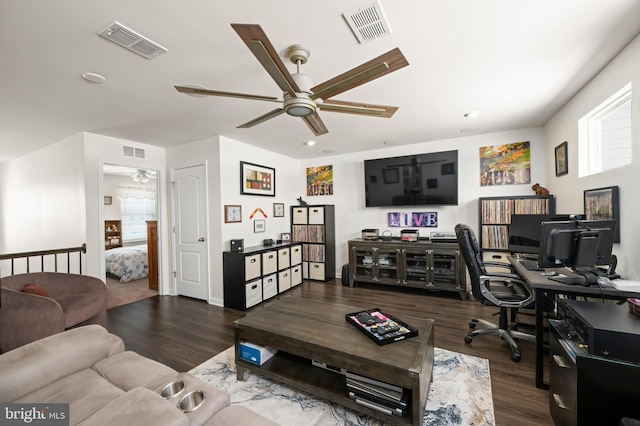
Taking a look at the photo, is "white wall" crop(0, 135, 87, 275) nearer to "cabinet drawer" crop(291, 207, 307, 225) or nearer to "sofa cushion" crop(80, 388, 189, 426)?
"cabinet drawer" crop(291, 207, 307, 225)

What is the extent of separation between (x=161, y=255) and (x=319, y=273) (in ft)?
8.97

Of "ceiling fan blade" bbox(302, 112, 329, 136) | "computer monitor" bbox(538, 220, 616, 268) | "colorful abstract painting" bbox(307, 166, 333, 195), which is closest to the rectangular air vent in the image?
"colorful abstract painting" bbox(307, 166, 333, 195)

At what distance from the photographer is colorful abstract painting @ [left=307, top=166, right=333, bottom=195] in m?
5.30

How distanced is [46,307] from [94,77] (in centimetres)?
191

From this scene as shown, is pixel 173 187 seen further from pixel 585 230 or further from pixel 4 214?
pixel 585 230

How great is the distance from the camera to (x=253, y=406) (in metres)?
1.74

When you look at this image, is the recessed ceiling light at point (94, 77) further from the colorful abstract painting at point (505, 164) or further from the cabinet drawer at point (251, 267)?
the colorful abstract painting at point (505, 164)

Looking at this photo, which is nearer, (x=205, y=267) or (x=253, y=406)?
(x=253, y=406)

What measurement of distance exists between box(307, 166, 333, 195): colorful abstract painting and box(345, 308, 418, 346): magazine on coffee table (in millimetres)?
3517

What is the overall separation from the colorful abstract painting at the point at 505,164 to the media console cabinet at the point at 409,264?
1223 mm

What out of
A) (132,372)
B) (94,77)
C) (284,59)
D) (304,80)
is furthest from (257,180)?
(132,372)

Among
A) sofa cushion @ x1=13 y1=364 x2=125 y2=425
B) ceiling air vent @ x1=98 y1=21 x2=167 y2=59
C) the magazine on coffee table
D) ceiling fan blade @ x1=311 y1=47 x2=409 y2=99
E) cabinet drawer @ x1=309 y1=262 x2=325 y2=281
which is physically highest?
ceiling air vent @ x1=98 y1=21 x2=167 y2=59

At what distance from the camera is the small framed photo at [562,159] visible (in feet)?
9.80

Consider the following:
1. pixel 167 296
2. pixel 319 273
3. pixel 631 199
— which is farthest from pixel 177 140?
pixel 631 199
